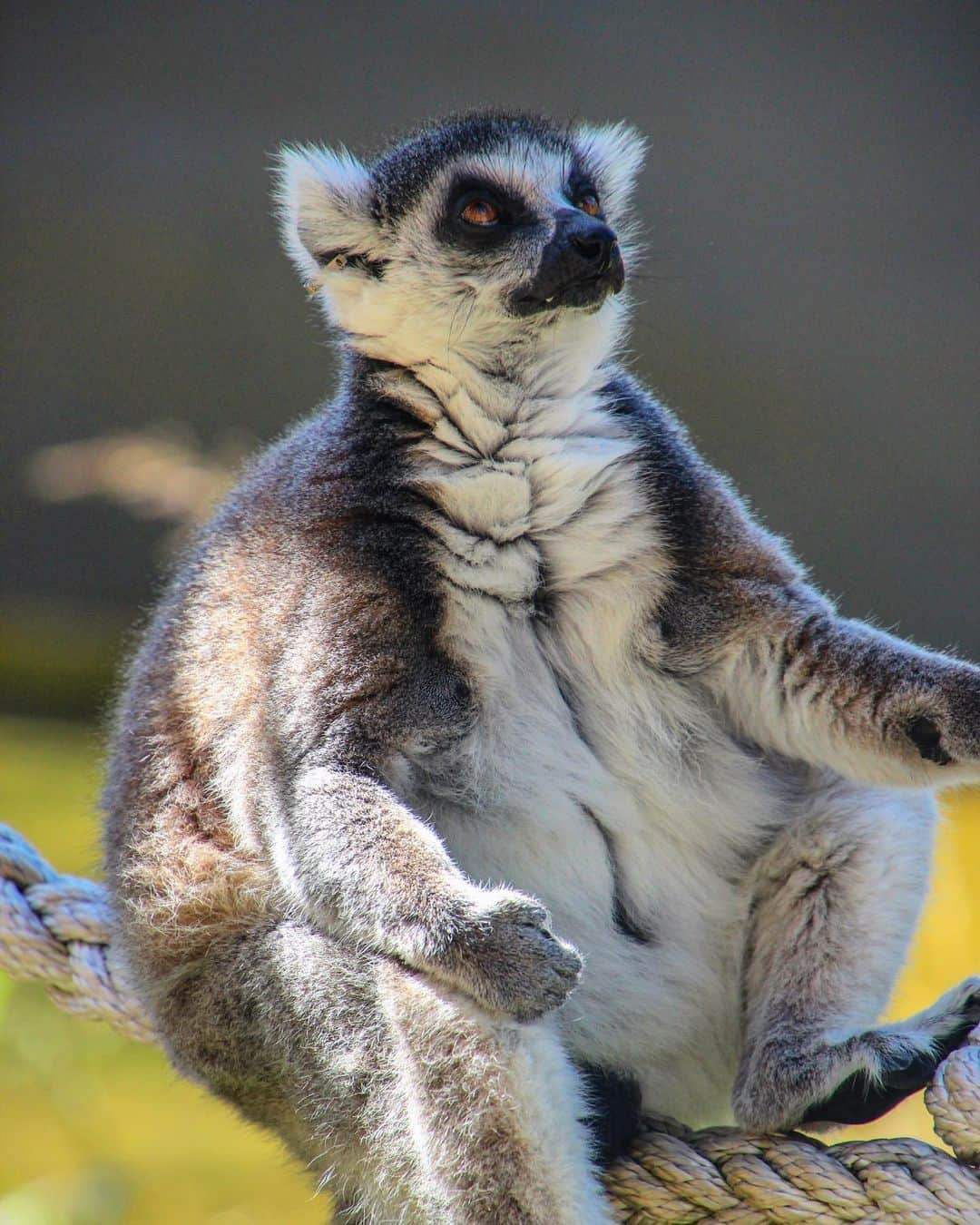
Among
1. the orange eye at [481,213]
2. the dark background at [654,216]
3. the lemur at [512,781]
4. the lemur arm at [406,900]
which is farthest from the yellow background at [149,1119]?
the orange eye at [481,213]

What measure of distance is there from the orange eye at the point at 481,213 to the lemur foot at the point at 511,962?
63.4 inches

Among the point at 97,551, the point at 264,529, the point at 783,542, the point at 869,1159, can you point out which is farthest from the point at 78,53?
the point at 869,1159

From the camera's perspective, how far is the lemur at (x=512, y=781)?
96.7 inches

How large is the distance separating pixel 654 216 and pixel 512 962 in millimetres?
4906

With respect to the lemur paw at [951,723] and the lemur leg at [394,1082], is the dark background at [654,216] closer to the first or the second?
the lemur paw at [951,723]

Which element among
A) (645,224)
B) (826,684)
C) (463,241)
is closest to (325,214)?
(463,241)

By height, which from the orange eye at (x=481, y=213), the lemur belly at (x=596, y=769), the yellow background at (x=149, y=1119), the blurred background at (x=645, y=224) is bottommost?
the yellow background at (x=149, y=1119)

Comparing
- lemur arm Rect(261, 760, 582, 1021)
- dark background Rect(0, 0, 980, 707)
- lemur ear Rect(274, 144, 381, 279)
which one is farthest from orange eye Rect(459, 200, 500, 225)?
dark background Rect(0, 0, 980, 707)

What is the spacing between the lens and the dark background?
6.49 meters

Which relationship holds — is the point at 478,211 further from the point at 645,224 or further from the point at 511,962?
the point at 645,224

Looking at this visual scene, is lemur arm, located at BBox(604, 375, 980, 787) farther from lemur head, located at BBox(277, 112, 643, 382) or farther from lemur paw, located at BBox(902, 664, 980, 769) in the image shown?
lemur head, located at BBox(277, 112, 643, 382)

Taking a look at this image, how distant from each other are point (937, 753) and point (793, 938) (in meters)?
0.46

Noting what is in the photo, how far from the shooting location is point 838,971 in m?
2.68

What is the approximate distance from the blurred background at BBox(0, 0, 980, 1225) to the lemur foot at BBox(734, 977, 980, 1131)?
3556mm
